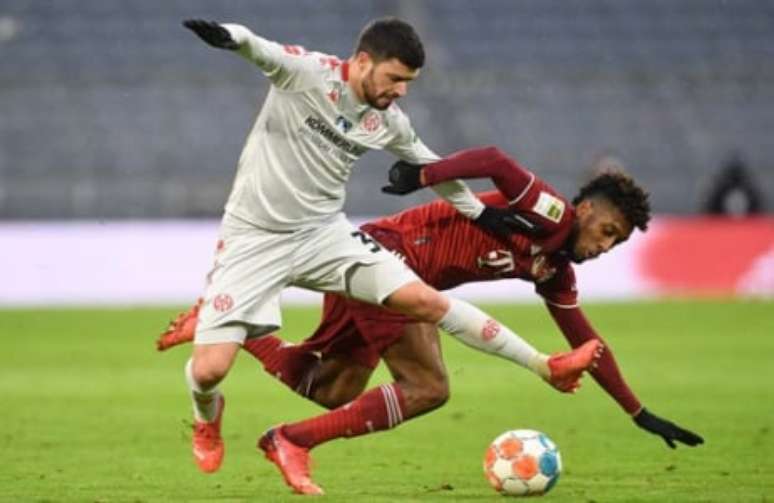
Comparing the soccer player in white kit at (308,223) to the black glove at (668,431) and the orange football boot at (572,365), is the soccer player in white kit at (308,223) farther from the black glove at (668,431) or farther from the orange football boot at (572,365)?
the black glove at (668,431)

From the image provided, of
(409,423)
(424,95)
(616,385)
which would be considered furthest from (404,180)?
(424,95)

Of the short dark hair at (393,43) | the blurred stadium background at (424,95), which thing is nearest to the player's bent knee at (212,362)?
the short dark hair at (393,43)

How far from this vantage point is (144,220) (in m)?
23.0

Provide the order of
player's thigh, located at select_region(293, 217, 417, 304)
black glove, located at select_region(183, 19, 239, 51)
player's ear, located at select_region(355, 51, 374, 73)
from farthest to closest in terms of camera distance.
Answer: player's thigh, located at select_region(293, 217, 417, 304), player's ear, located at select_region(355, 51, 374, 73), black glove, located at select_region(183, 19, 239, 51)

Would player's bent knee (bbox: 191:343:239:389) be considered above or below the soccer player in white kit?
below

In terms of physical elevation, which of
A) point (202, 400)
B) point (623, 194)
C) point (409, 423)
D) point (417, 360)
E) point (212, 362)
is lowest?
point (409, 423)

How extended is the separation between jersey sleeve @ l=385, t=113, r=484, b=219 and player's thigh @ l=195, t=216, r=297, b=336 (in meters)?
0.72

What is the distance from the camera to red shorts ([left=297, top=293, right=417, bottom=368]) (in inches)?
329

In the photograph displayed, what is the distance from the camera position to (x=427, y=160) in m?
8.28

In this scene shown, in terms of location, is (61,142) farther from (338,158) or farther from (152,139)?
(338,158)

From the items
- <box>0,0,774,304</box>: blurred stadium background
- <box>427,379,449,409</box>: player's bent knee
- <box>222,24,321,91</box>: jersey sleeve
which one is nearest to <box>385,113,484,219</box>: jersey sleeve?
<box>222,24,321,91</box>: jersey sleeve

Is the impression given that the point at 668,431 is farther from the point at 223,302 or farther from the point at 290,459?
the point at 223,302

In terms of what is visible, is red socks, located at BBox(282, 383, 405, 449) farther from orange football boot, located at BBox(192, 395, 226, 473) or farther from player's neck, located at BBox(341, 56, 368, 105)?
player's neck, located at BBox(341, 56, 368, 105)

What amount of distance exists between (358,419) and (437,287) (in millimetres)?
980
